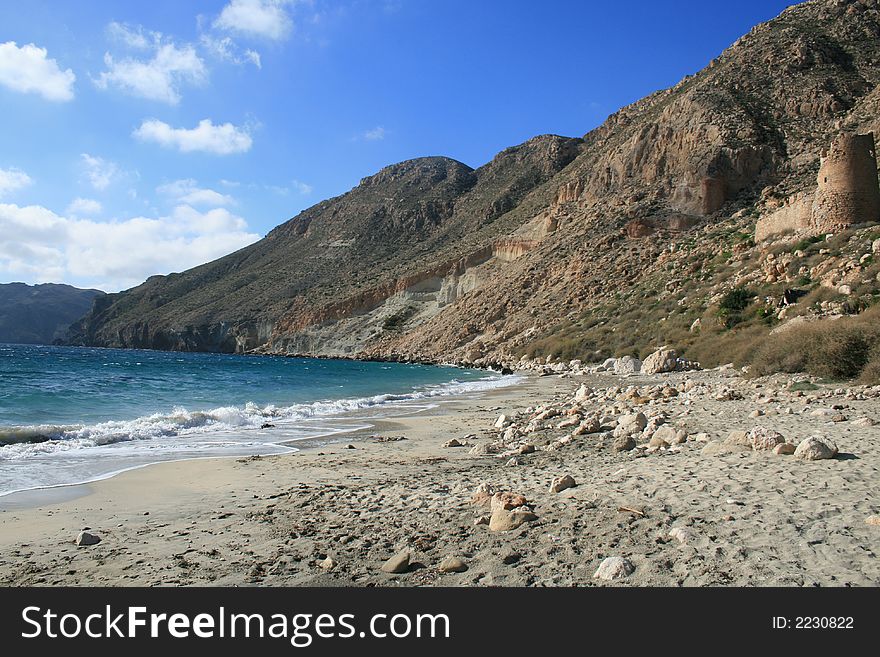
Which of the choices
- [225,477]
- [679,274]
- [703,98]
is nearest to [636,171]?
[703,98]

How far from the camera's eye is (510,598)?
3133 millimetres

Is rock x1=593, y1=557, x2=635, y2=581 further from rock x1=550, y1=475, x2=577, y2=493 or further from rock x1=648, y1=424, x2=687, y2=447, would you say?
rock x1=648, y1=424, x2=687, y2=447

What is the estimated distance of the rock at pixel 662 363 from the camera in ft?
71.5

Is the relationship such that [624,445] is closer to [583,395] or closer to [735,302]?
[583,395]

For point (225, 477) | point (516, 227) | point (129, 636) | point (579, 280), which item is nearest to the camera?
point (129, 636)

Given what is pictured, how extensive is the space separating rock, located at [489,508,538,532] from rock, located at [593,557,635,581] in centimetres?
95

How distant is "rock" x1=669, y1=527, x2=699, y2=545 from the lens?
3693 mm

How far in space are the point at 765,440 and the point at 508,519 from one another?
3.11 metres

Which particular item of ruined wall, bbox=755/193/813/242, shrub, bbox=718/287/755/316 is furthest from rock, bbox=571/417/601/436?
ruined wall, bbox=755/193/813/242

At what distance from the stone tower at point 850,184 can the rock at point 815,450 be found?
83.8 ft

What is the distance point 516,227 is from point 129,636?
66.2 meters

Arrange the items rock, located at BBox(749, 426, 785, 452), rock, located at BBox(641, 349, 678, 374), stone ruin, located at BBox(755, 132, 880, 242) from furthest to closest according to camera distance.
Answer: stone ruin, located at BBox(755, 132, 880, 242) < rock, located at BBox(641, 349, 678, 374) < rock, located at BBox(749, 426, 785, 452)

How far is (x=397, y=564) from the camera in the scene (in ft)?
12.2

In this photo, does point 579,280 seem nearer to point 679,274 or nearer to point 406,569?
point 679,274
